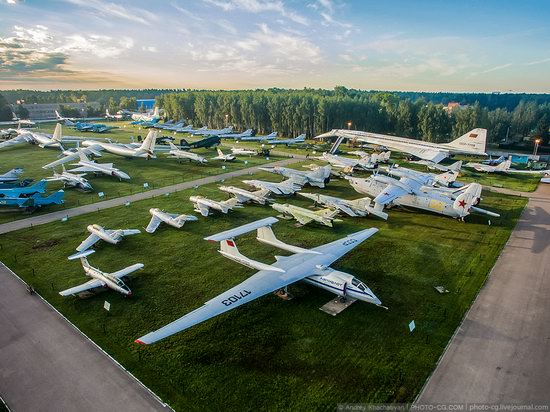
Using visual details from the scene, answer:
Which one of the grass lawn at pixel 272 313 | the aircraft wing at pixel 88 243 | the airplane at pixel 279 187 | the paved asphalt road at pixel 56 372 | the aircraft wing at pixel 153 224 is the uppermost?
the airplane at pixel 279 187

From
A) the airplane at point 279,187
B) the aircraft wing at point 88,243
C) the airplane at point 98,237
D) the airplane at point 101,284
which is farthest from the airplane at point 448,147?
the airplane at point 101,284

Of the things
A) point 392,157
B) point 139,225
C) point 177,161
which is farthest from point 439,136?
point 139,225

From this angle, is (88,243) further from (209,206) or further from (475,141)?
(475,141)

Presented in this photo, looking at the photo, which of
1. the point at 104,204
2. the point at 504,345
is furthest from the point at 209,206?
the point at 504,345

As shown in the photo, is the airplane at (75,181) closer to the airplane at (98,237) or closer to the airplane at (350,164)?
the airplane at (98,237)

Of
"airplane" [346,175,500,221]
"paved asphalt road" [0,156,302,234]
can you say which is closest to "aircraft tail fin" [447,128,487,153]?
"airplane" [346,175,500,221]

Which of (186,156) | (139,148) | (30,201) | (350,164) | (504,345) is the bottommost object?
(504,345)

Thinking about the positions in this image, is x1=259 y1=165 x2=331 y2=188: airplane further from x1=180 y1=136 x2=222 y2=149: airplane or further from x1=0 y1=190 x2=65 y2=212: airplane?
x1=180 y1=136 x2=222 y2=149: airplane
